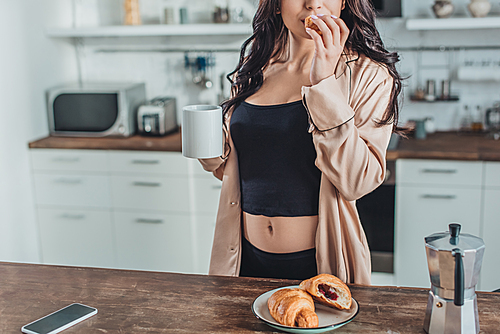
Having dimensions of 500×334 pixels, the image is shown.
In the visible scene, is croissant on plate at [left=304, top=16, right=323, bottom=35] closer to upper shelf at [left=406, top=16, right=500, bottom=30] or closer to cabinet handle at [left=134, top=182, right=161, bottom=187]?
upper shelf at [left=406, top=16, right=500, bottom=30]

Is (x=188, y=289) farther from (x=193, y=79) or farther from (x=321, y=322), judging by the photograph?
(x=193, y=79)

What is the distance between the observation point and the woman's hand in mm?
1210

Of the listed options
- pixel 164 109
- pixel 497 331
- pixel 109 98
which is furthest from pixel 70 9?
pixel 497 331

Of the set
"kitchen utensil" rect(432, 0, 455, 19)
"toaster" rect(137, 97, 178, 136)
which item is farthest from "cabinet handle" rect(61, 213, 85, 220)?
"kitchen utensil" rect(432, 0, 455, 19)

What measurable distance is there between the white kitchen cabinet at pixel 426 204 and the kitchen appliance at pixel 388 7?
860 millimetres

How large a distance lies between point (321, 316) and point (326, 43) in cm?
62

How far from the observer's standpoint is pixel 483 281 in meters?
2.75

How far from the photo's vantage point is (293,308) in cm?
106

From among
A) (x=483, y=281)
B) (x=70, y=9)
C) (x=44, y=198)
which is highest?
(x=70, y=9)

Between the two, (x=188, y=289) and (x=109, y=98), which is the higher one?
(x=109, y=98)

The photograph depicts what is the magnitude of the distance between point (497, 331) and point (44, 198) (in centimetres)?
272

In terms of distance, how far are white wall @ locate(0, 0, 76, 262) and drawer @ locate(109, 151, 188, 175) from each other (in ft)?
1.78

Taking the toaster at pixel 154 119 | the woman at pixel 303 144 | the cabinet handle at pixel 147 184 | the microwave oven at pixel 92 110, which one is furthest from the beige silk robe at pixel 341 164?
the microwave oven at pixel 92 110

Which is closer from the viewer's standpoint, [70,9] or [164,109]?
[164,109]
